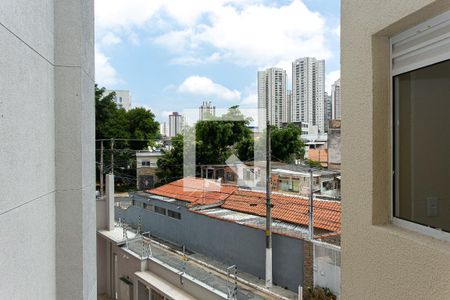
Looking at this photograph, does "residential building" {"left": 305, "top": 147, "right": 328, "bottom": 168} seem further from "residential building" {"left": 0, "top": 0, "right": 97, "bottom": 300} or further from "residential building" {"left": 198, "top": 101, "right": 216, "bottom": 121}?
"residential building" {"left": 0, "top": 0, "right": 97, "bottom": 300}

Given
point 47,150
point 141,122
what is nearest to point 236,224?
point 47,150

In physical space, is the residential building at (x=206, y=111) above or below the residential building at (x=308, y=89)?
below

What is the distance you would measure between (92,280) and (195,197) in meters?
10.2

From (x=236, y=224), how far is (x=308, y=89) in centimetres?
896

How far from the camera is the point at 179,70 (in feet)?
44.3

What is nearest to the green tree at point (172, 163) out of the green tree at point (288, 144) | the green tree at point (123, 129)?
the green tree at point (123, 129)

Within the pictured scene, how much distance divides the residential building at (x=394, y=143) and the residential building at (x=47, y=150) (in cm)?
122

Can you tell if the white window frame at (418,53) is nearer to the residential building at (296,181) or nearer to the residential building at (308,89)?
the residential building at (296,181)

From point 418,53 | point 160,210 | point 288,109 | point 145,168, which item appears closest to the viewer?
point 418,53

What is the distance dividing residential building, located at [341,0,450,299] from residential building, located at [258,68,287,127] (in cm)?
978

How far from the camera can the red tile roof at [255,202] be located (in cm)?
891

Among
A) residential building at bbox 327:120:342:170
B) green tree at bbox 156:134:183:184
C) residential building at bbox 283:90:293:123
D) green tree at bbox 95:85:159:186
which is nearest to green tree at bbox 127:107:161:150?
green tree at bbox 95:85:159:186

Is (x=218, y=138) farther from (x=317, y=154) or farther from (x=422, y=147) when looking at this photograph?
(x=422, y=147)

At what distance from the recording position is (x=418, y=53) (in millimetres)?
1006
